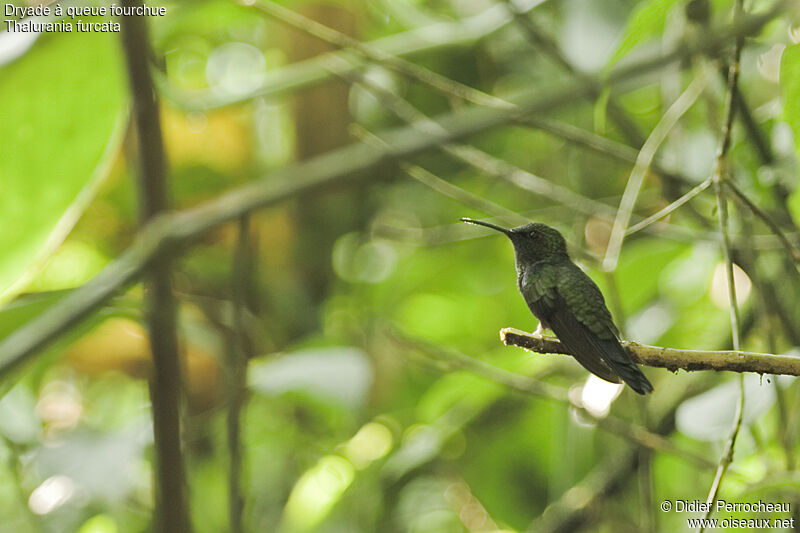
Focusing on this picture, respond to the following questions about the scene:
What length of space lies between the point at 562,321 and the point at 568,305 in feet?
0.04

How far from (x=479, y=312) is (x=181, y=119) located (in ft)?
2.65

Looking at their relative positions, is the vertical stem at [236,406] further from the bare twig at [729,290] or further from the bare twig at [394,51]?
the bare twig at [394,51]

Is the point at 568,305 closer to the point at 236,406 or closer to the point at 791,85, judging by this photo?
the point at 791,85

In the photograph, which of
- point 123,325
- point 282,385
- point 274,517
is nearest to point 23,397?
point 123,325

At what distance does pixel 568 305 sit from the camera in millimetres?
498

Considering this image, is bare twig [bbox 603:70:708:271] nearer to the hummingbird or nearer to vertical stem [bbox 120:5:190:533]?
the hummingbird

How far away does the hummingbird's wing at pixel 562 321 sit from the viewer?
443 mm

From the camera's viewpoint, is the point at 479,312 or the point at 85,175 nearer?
the point at 85,175

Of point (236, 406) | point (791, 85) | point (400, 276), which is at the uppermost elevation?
point (791, 85)

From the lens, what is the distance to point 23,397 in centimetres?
140

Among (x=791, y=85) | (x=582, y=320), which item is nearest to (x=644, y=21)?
(x=791, y=85)

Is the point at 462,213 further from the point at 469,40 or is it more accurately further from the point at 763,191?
the point at 763,191

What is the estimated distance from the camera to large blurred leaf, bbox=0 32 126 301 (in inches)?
21.2

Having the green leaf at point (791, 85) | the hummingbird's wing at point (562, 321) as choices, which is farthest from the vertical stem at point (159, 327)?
the green leaf at point (791, 85)
